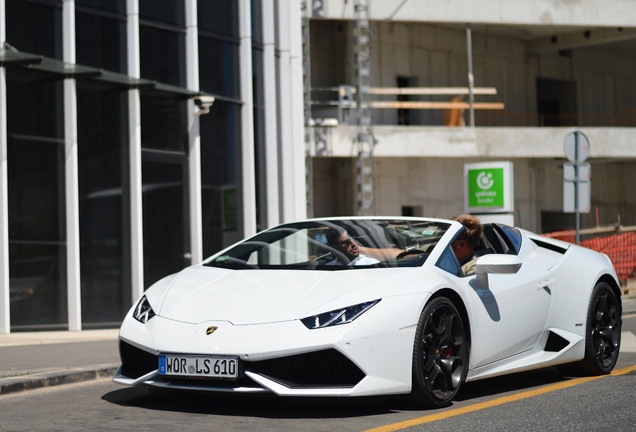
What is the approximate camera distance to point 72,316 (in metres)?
15.7

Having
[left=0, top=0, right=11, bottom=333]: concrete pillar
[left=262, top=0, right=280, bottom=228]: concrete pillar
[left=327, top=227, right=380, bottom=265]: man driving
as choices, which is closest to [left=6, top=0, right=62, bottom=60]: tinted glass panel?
[left=0, top=0, right=11, bottom=333]: concrete pillar

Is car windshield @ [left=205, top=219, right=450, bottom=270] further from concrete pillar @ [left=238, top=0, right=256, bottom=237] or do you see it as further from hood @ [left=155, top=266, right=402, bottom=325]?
concrete pillar @ [left=238, top=0, right=256, bottom=237]

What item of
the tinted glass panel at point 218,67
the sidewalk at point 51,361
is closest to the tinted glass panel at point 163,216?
the tinted glass panel at point 218,67

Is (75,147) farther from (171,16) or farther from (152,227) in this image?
(171,16)

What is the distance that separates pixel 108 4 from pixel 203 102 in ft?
8.08

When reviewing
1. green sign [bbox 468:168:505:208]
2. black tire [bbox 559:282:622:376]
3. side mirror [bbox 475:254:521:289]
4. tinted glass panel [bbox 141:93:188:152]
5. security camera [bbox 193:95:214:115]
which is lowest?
black tire [bbox 559:282:622:376]

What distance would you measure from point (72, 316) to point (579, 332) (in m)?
9.81

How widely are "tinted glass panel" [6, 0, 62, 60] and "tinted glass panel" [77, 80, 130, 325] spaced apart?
0.83m

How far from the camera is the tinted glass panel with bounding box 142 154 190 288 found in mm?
17250

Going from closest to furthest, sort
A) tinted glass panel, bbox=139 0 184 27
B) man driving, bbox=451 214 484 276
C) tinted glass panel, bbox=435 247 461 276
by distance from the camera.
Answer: tinted glass panel, bbox=435 247 461 276 < man driving, bbox=451 214 484 276 < tinted glass panel, bbox=139 0 184 27

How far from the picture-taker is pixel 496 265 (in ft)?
22.1

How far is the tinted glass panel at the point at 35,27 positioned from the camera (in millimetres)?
14984

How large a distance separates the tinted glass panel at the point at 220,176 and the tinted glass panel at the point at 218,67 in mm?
292

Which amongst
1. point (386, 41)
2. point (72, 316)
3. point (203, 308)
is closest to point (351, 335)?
point (203, 308)
